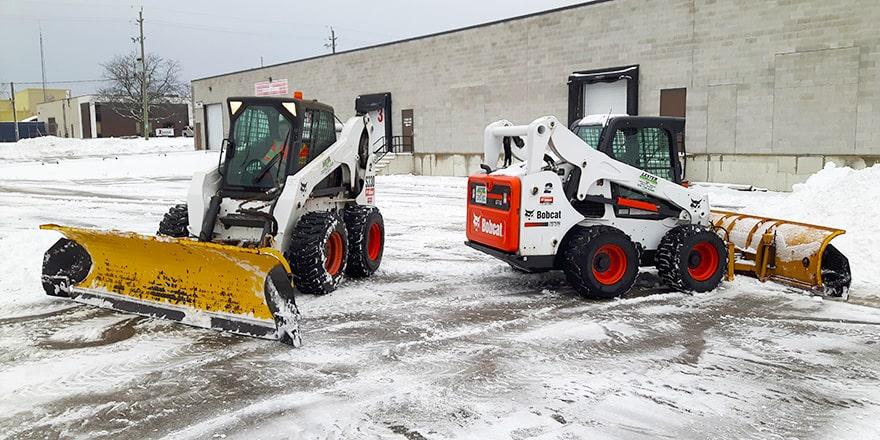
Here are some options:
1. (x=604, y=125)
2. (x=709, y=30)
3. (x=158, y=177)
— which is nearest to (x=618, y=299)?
(x=604, y=125)

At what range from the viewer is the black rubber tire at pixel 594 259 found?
7660 millimetres

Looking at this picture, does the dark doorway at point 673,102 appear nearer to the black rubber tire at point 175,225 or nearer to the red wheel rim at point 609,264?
the red wheel rim at point 609,264

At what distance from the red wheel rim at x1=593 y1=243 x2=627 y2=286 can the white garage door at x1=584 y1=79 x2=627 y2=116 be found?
662 inches

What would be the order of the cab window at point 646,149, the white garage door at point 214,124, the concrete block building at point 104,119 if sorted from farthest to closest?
the concrete block building at point 104,119, the white garage door at point 214,124, the cab window at point 646,149

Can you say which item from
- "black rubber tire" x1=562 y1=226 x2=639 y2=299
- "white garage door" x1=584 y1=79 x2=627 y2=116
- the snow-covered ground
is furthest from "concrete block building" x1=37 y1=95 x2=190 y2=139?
"black rubber tire" x1=562 y1=226 x2=639 y2=299

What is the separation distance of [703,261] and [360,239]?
14.0 ft

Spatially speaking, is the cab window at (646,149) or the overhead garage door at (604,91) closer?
the cab window at (646,149)

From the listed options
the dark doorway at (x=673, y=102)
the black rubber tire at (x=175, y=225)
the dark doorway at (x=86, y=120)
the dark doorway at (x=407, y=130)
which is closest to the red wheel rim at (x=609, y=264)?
the black rubber tire at (x=175, y=225)

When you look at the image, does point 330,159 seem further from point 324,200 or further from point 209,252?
point 209,252

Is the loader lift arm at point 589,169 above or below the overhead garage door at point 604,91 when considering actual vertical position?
below

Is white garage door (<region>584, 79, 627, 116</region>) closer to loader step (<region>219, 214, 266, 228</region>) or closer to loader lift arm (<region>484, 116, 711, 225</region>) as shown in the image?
loader lift arm (<region>484, 116, 711, 225</region>)

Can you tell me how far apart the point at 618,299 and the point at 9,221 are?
487 inches

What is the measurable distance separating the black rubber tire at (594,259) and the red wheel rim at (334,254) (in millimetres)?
2688

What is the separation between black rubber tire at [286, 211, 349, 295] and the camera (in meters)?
7.53
